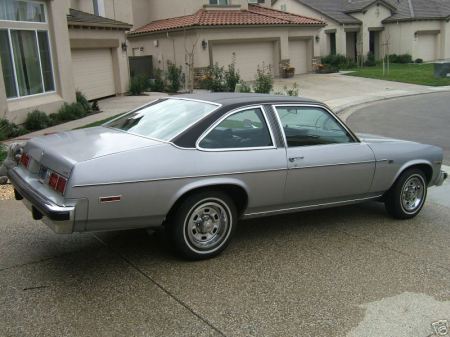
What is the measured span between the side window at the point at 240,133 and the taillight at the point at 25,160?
166 centimetres

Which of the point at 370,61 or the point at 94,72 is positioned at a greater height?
the point at 94,72

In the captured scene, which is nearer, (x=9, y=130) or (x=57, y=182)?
(x=57, y=182)

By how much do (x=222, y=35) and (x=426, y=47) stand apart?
22425 millimetres

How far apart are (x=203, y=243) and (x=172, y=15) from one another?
89.0ft

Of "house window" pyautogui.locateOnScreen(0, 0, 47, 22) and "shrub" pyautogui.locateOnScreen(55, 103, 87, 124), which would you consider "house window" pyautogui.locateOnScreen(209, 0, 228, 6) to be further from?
"house window" pyautogui.locateOnScreen(0, 0, 47, 22)

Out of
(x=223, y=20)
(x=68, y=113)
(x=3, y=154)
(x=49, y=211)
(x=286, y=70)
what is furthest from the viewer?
(x=286, y=70)

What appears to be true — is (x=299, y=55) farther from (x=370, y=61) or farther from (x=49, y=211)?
(x=49, y=211)

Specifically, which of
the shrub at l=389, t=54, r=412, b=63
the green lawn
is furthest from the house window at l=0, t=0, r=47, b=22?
the shrub at l=389, t=54, r=412, b=63

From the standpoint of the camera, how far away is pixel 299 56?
3250 cm

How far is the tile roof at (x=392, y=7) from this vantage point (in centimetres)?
3956

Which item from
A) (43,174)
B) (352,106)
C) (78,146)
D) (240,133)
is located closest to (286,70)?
(352,106)

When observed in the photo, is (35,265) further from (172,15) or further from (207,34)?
(172,15)

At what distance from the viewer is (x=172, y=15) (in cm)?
2997

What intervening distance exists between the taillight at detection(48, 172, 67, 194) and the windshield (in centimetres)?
98
